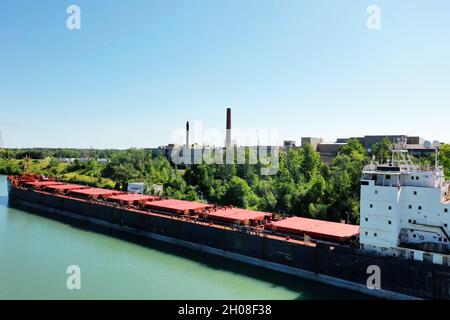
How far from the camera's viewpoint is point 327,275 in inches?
802

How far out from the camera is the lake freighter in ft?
58.9

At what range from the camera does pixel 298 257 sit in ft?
70.5

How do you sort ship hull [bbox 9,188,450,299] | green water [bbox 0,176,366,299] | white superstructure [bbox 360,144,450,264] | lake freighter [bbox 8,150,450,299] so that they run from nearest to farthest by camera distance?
ship hull [bbox 9,188,450,299] < lake freighter [bbox 8,150,450,299] < white superstructure [bbox 360,144,450,264] < green water [bbox 0,176,366,299]

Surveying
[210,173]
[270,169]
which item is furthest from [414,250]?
[210,173]

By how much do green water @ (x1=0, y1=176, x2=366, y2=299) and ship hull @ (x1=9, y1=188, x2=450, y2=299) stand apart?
2.36 ft

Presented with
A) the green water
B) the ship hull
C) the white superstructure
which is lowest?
the green water

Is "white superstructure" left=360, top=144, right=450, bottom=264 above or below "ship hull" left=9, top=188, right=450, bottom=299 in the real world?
above

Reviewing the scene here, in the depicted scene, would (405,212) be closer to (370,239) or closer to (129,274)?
(370,239)

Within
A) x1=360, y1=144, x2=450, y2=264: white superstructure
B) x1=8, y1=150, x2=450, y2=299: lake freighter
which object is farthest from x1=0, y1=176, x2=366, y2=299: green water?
x1=360, y1=144, x2=450, y2=264: white superstructure

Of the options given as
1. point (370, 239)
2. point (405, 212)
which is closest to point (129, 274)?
point (370, 239)

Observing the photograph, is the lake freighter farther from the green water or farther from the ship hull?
the green water

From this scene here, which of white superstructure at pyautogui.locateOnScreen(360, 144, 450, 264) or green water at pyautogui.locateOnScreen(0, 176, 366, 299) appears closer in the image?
white superstructure at pyautogui.locateOnScreen(360, 144, 450, 264)

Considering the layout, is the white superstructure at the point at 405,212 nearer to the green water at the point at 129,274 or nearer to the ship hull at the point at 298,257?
the ship hull at the point at 298,257
